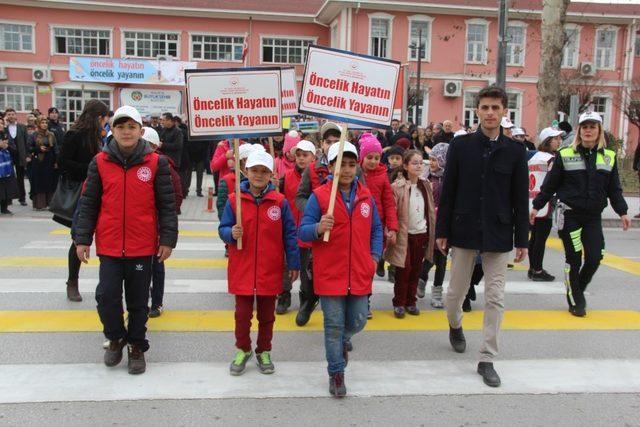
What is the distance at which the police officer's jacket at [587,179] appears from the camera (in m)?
6.16

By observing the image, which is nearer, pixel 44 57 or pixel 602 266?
pixel 602 266

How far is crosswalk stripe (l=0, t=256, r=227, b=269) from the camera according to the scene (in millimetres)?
8164

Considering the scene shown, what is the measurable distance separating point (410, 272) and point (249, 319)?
213 cm

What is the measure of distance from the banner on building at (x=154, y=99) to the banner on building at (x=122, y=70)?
1212 mm

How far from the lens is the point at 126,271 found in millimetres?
4559

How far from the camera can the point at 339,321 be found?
4254 mm

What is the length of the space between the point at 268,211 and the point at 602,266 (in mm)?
6384

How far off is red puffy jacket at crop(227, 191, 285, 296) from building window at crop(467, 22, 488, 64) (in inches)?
1389

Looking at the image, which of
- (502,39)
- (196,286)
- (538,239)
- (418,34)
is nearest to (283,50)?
(418,34)

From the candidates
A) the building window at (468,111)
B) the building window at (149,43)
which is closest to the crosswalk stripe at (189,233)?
the building window at (149,43)

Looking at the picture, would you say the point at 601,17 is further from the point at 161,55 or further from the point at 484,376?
the point at 484,376

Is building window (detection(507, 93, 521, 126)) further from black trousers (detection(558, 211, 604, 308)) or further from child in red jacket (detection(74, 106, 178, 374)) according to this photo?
child in red jacket (detection(74, 106, 178, 374))

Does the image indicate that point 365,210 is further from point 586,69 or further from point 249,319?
point 586,69

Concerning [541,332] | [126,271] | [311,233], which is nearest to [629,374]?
[541,332]
